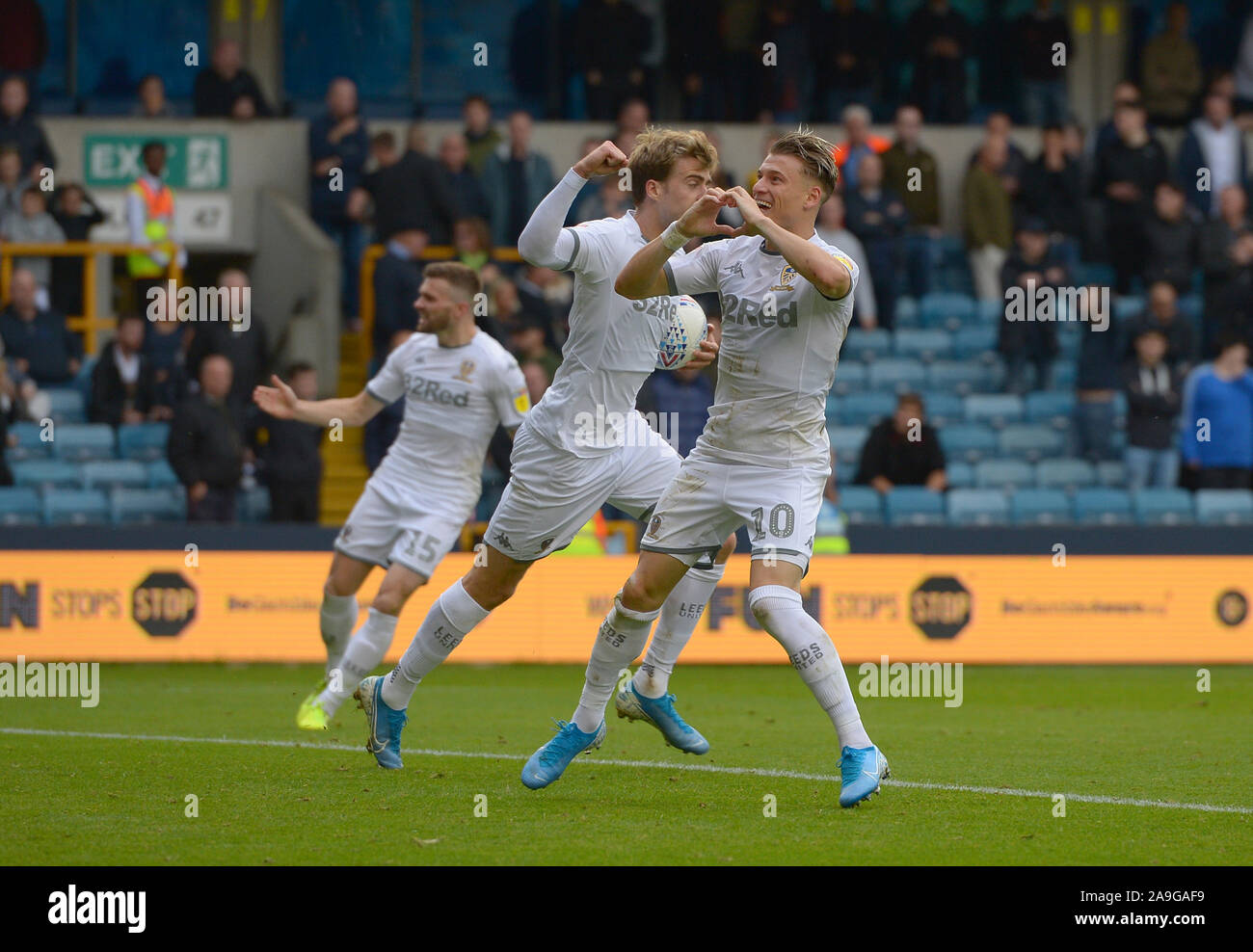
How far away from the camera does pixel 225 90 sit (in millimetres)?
20062

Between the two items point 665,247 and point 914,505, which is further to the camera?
point 914,505

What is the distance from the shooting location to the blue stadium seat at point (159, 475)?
651 inches

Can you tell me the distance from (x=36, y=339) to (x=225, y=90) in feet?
14.4

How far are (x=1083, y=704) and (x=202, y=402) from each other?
305 inches

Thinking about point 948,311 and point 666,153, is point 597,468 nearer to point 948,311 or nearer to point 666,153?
point 666,153

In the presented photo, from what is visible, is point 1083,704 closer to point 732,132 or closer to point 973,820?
point 973,820

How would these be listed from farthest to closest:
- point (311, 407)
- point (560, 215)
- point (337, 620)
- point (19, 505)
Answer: point (19, 505) < point (337, 620) < point (311, 407) < point (560, 215)

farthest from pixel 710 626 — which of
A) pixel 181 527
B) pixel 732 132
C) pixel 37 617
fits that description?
pixel 732 132

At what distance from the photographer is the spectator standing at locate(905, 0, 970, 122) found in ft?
69.1

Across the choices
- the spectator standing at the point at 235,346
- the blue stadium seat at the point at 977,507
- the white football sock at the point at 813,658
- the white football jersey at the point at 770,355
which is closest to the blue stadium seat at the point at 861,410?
the blue stadium seat at the point at 977,507

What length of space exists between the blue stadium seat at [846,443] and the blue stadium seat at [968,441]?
84cm

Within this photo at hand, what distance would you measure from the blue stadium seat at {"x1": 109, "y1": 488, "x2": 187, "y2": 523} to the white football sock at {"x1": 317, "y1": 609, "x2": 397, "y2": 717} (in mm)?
7066

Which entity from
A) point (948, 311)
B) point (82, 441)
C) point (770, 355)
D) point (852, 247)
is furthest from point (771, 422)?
point (948, 311)

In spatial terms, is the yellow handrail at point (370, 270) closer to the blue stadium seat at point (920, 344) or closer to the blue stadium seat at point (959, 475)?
the blue stadium seat at point (920, 344)
